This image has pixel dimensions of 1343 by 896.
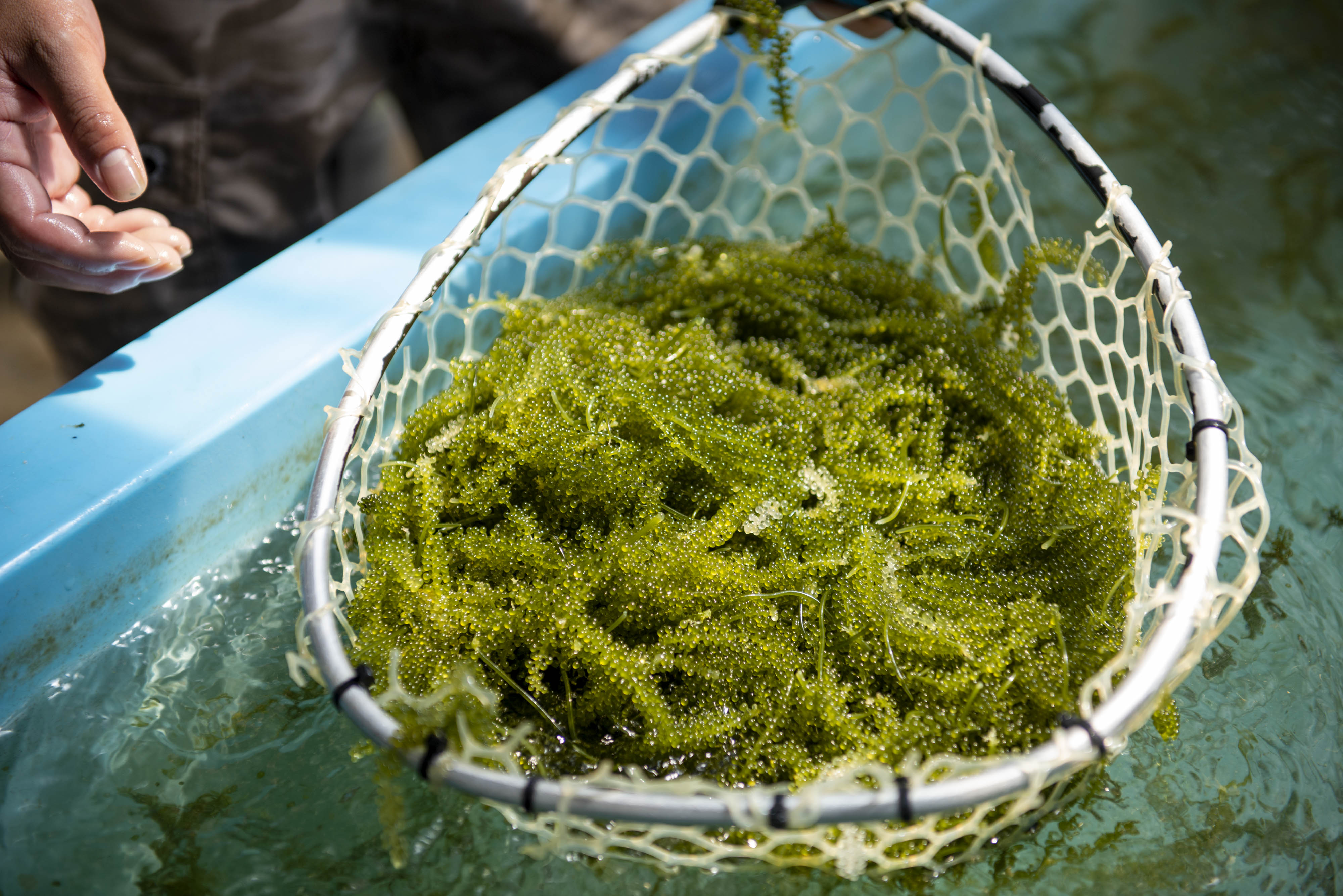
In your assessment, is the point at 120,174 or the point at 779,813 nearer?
the point at 779,813

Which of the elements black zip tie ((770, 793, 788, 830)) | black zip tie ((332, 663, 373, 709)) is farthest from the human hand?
black zip tie ((770, 793, 788, 830))

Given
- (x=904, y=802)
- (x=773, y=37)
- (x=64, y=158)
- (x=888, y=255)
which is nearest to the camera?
(x=904, y=802)

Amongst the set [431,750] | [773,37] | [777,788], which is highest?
[773,37]

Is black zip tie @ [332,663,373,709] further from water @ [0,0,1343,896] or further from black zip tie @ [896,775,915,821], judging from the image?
black zip tie @ [896,775,915,821]

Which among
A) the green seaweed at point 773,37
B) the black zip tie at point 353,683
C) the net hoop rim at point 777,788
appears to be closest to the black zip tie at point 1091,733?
the net hoop rim at point 777,788

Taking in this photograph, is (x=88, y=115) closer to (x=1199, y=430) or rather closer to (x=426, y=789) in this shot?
(x=426, y=789)

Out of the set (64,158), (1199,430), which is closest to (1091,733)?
(1199,430)

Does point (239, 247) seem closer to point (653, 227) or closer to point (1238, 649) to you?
point (653, 227)

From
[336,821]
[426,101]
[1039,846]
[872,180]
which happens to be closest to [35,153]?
[336,821]

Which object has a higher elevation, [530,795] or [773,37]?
[773,37]
